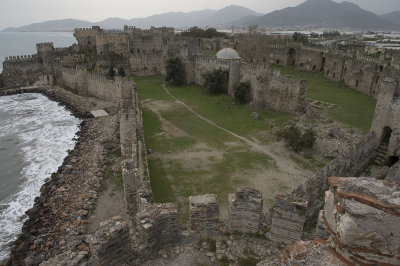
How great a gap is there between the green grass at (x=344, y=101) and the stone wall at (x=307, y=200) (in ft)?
19.4

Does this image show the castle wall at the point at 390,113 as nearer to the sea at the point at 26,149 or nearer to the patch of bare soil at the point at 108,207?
the patch of bare soil at the point at 108,207

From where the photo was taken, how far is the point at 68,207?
518 inches

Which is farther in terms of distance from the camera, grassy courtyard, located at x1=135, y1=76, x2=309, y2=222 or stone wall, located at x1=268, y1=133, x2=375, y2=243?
grassy courtyard, located at x1=135, y1=76, x2=309, y2=222

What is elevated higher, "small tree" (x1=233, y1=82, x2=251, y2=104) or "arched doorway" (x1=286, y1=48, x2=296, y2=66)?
"arched doorway" (x1=286, y1=48, x2=296, y2=66)

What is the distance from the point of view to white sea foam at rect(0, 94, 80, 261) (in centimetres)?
1336

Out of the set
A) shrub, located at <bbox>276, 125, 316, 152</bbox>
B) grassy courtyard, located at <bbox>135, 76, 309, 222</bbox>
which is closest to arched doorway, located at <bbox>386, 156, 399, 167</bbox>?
shrub, located at <bbox>276, 125, 316, 152</bbox>

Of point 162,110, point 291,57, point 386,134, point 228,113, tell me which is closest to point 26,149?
point 162,110

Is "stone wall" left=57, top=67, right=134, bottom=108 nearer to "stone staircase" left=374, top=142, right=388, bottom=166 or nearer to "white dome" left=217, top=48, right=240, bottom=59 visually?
"white dome" left=217, top=48, right=240, bottom=59

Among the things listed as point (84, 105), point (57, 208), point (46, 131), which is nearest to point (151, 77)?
point (84, 105)

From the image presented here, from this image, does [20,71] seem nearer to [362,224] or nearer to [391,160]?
[391,160]

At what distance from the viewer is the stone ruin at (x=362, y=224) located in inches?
→ 126

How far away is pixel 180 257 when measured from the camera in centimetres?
707

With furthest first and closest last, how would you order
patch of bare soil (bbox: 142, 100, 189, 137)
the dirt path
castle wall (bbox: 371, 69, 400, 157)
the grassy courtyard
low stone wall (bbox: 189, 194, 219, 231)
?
patch of bare soil (bbox: 142, 100, 189, 137) < the dirt path < castle wall (bbox: 371, 69, 400, 157) < the grassy courtyard < low stone wall (bbox: 189, 194, 219, 231)

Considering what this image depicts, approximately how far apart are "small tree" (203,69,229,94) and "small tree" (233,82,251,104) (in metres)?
3.11
